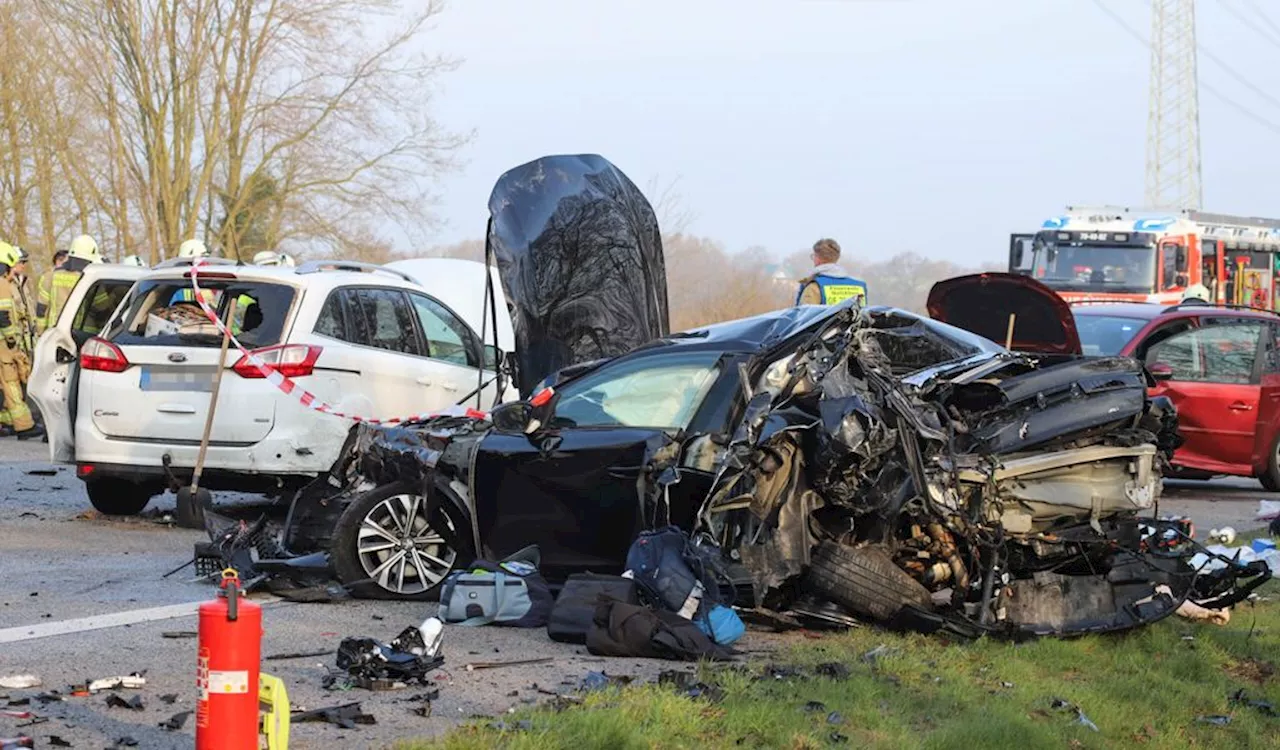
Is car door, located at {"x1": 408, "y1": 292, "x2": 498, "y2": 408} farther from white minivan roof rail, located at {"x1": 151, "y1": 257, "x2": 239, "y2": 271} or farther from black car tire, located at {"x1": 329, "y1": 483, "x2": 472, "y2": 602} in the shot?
black car tire, located at {"x1": 329, "y1": 483, "x2": 472, "y2": 602}

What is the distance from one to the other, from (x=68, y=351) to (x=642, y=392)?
5110 mm

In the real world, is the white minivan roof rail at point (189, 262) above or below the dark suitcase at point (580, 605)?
above

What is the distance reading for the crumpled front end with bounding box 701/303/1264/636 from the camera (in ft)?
24.2

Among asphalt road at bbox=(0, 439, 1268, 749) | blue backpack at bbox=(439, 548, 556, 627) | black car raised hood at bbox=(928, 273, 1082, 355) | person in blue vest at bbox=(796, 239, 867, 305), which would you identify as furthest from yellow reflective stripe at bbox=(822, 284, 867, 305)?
blue backpack at bbox=(439, 548, 556, 627)

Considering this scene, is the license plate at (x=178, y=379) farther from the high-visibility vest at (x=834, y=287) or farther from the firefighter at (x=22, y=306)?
the firefighter at (x=22, y=306)

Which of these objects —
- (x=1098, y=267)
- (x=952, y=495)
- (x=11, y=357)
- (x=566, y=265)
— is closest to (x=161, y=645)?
(x=952, y=495)

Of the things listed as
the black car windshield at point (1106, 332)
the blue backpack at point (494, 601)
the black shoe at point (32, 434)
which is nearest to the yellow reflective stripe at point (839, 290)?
the black car windshield at point (1106, 332)

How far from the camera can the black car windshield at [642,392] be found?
26.4 feet

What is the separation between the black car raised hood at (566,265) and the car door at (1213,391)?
211 inches

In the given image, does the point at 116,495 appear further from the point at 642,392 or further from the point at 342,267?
the point at 642,392

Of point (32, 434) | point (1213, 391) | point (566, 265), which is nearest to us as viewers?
point (566, 265)

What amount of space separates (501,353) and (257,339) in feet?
7.09

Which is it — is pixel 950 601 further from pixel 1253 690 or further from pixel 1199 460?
pixel 1199 460

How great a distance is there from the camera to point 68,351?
11.3 meters
